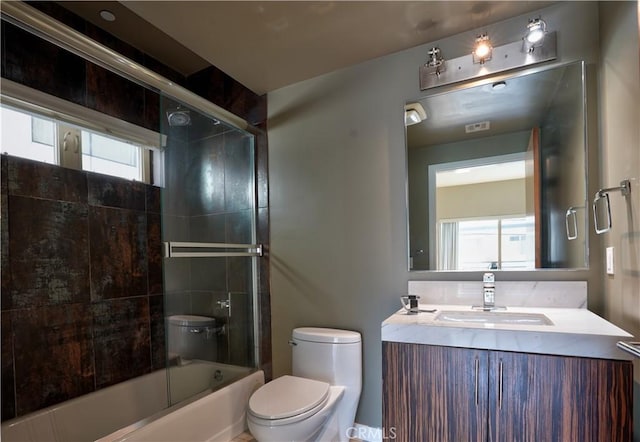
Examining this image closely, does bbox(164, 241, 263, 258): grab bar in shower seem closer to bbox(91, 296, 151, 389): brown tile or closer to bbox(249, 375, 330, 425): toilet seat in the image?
bbox(91, 296, 151, 389): brown tile

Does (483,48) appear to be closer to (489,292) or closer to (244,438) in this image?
(489,292)

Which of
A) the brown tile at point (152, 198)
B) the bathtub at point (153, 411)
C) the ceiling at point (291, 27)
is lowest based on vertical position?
the bathtub at point (153, 411)

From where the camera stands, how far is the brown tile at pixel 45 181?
168 centimetres

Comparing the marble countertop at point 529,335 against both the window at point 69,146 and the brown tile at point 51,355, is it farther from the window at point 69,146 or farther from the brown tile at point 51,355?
the window at point 69,146

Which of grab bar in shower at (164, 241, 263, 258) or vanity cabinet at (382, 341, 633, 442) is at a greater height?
grab bar in shower at (164, 241, 263, 258)

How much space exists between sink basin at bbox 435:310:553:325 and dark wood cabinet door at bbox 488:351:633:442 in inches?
10.7

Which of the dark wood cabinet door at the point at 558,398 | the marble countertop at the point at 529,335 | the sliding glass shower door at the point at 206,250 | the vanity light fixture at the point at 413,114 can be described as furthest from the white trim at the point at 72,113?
the dark wood cabinet door at the point at 558,398

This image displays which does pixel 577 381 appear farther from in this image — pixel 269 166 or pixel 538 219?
pixel 269 166

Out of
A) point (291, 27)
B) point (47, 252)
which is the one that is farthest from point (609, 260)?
point (47, 252)

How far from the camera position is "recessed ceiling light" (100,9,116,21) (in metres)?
1.87

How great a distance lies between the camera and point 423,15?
1681 millimetres

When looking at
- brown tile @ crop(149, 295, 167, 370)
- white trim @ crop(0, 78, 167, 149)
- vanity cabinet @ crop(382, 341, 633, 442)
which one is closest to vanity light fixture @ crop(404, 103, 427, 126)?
vanity cabinet @ crop(382, 341, 633, 442)

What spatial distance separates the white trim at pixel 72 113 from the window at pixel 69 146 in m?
0.03

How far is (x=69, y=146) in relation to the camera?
1937mm
